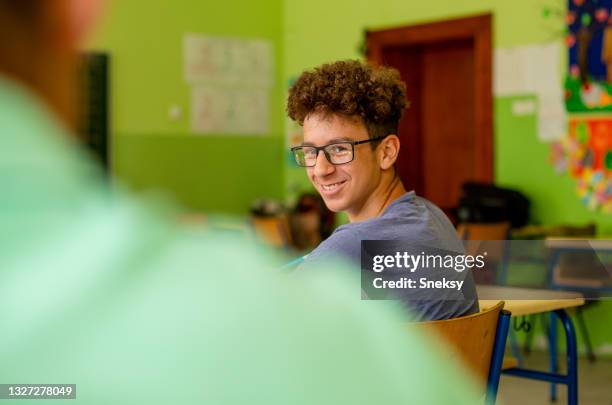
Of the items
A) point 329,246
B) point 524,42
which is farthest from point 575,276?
point 329,246

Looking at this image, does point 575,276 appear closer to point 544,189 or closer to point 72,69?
point 544,189

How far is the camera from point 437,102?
6711 millimetres

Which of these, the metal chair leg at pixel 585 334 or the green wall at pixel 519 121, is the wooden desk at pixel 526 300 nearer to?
the metal chair leg at pixel 585 334

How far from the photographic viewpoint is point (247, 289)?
1.82 feet

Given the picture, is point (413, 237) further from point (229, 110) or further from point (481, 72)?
point (229, 110)

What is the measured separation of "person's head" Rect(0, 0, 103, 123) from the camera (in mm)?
326

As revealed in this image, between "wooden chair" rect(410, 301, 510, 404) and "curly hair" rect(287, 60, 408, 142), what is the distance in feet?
1.49

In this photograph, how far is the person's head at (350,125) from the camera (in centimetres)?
186

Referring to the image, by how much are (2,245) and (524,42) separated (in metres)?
5.70

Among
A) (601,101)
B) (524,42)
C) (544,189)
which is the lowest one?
(544,189)

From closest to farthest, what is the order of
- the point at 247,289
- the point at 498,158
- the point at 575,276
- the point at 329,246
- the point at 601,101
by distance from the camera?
the point at 247,289 < the point at 329,246 < the point at 575,276 < the point at 601,101 < the point at 498,158

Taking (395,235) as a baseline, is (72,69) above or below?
above

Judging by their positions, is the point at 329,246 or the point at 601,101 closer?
the point at 329,246

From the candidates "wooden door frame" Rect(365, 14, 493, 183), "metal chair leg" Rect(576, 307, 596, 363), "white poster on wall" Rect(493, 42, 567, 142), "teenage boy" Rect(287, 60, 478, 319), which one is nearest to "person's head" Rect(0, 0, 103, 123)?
"teenage boy" Rect(287, 60, 478, 319)
